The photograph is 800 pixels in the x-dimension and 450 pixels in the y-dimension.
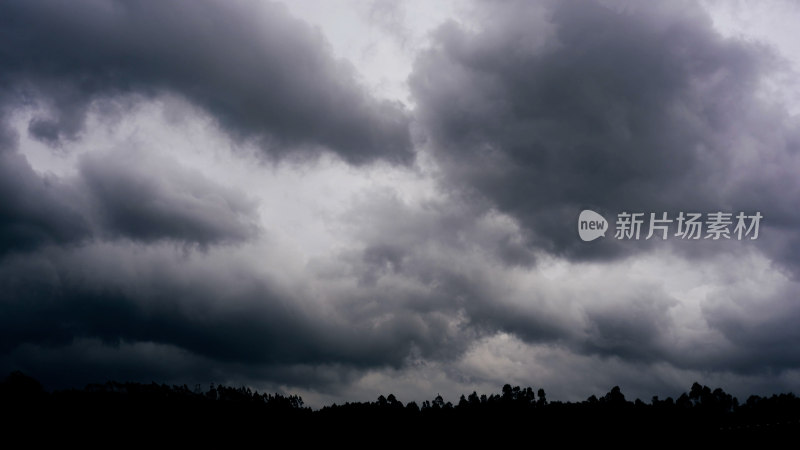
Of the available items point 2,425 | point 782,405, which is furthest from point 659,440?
point 2,425

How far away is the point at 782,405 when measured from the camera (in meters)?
194

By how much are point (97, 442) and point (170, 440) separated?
21334mm

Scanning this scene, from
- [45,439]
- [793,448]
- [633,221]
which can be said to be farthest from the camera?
[45,439]

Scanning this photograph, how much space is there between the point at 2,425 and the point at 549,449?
540 ft

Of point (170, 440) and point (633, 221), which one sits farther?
point (170, 440)

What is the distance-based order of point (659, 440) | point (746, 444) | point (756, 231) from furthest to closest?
point (659, 440) → point (746, 444) → point (756, 231)

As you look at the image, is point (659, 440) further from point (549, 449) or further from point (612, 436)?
point (549, 449)

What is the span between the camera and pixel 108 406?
19725 centimetres

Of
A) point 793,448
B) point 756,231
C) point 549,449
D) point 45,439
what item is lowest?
point 45,439

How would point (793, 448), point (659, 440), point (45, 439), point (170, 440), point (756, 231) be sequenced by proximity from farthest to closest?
1. point (170, 440)
2. point (45, 439)
3. point (659, 440)
4. point (793, 448)
5. point (756, 231)

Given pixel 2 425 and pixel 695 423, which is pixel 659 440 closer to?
pixel 695 423

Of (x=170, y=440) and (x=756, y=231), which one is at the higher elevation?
(x=756, y=231)

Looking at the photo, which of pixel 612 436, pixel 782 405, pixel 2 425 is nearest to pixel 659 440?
pixel 612 436

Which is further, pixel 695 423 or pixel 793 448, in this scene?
pixel 695 423
